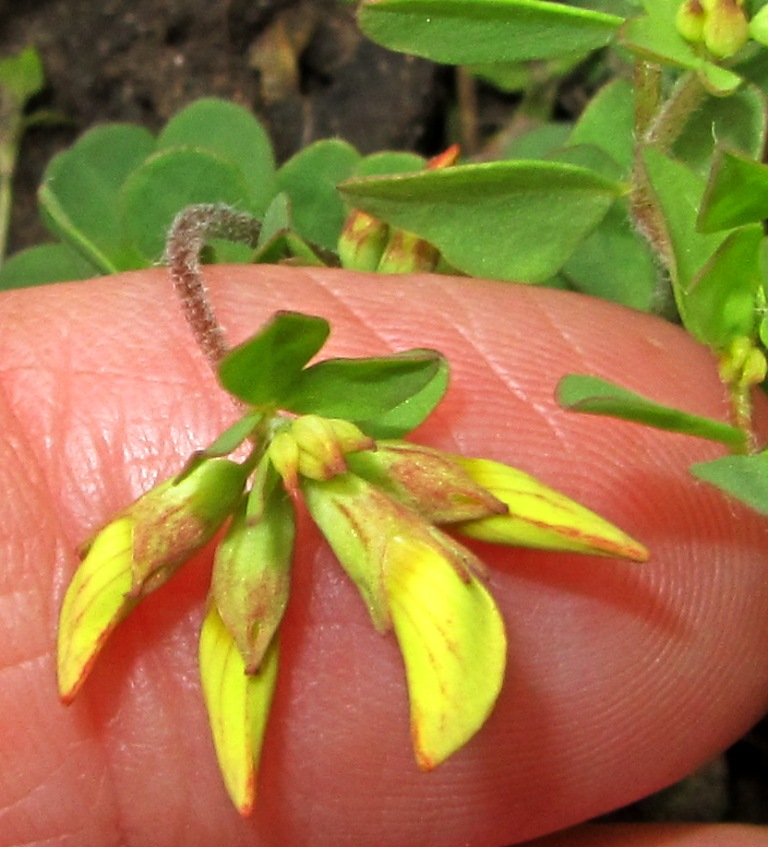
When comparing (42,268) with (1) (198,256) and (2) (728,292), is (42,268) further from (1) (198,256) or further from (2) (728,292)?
(2) (728,292)

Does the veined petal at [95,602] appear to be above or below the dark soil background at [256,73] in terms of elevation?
below

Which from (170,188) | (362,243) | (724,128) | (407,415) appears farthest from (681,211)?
(170,188)

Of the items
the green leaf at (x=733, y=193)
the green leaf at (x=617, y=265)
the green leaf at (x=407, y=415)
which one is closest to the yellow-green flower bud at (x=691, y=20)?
the green leaf at (x=733, y=193)

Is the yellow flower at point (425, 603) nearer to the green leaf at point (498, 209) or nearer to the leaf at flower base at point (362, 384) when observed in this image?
the leaf at flower base at point (362, 384)

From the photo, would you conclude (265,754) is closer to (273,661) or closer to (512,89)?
(273,661)

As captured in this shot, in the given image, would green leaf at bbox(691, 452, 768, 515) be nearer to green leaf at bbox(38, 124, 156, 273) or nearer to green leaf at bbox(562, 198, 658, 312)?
green leaf at bbox(562, 198, 658, 312)

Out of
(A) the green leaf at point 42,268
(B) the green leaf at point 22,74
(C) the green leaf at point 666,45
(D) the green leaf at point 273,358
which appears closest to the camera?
(D) the green leaf at point 273,358
